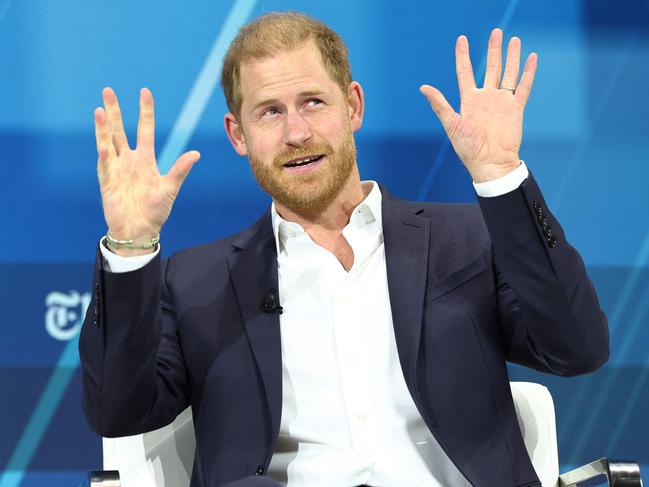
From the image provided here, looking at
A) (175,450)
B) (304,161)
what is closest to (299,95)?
(304,161)

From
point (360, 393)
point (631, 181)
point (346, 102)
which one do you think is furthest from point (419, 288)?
point (631, 181)

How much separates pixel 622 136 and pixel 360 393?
161 centimetres

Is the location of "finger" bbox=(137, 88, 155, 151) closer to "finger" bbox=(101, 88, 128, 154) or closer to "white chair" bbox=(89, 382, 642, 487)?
"finger" bbox=(101, 88, 128, 154)

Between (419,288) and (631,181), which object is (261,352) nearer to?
(419,288)

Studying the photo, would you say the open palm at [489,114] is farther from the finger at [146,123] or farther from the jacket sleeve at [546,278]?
the finger at [146,123]

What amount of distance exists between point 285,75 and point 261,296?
0.56 m

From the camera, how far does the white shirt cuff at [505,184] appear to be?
215cm

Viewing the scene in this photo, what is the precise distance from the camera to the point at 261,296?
250cm

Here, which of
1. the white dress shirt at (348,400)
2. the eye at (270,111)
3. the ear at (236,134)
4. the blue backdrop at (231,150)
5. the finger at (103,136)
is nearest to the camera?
the finger at (103,136)

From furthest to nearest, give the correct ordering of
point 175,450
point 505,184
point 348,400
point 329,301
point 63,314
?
point 63,314 < point 175,450 < point 329,301 < point 348,400 < point 505,184

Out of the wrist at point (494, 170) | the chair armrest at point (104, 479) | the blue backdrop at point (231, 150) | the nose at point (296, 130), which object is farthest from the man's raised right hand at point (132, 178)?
the blue backdrop at point (231, 150)

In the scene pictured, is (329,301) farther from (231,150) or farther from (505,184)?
(231,150)

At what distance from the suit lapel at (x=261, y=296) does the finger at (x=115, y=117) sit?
50 centimetres

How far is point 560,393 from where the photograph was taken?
11.5ft
